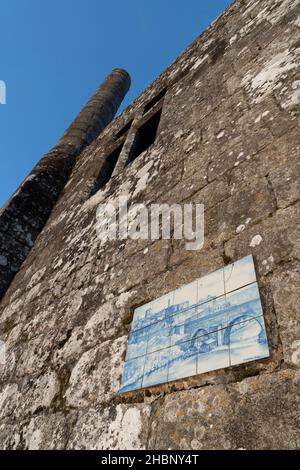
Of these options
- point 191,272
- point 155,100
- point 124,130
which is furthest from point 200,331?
point 124,130

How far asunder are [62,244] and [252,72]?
8.13ft

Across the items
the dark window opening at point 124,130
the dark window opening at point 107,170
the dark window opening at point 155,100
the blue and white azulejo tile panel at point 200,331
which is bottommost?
the blue and white azulejo tile panel at point 200,331

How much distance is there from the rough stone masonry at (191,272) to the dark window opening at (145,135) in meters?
0.20

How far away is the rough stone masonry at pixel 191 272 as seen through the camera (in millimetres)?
1168

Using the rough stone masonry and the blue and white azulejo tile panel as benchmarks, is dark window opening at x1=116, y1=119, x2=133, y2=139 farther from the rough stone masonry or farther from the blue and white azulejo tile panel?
the blue and white azulejo tile panel

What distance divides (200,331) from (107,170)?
356 cm

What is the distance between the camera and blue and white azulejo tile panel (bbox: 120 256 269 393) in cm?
124

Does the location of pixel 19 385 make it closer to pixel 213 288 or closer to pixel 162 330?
pixel 162 330

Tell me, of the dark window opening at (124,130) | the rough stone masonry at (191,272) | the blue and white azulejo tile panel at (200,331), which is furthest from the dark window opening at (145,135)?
the blue and white azulejo tile panel at (200,331)

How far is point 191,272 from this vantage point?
1.71 metres

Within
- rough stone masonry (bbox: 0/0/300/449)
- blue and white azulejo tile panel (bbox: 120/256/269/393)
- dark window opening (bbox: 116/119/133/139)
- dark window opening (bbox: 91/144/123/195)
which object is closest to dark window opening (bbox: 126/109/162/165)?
rough stone masonry (bbox: 0/0/300/449)

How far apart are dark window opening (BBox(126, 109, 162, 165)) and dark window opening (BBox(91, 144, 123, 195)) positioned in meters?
0.30

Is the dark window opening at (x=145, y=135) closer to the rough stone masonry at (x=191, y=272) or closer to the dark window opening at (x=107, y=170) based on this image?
the rough stone masonry at (x=191, y=272)

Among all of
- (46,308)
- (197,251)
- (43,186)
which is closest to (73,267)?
(46,308)
